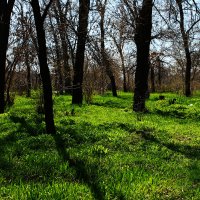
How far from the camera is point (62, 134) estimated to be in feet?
30.3

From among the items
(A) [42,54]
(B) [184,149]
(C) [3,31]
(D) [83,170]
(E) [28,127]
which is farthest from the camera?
(C) [3,31]

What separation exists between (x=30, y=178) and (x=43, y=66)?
12.1 feet

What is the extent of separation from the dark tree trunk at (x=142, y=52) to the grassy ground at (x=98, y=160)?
328cm

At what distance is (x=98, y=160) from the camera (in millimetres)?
6801

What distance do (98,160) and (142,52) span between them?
901cm

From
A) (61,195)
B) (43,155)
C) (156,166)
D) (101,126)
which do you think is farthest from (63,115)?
(61,195)

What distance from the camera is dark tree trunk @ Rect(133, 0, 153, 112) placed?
48.7 feet

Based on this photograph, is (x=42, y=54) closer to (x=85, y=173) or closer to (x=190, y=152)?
(x=85, y=173)

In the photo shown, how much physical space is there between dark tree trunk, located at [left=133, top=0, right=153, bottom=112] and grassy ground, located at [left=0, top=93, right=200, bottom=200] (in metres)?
3.28

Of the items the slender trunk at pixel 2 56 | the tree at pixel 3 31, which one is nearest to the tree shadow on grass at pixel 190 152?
the slender trunk at pixel 2 56

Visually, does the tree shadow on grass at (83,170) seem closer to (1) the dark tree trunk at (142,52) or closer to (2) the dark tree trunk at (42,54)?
(2) the dark tree trunk at (42,54)

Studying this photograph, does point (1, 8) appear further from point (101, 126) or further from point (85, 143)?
point (85, 143)

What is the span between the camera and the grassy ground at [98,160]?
16.7 feet

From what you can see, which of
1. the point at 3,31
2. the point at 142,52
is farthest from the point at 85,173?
the point at 3,31
